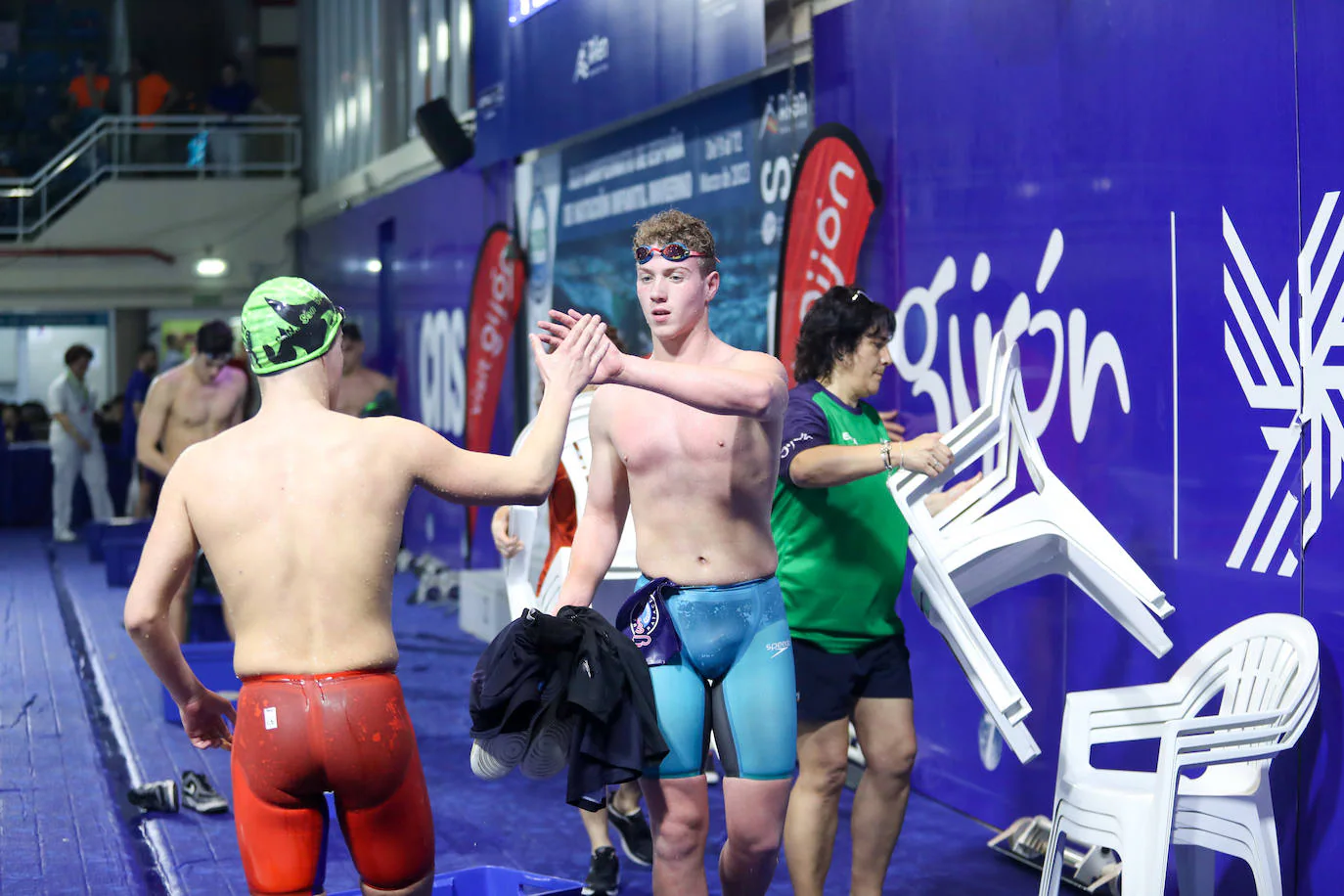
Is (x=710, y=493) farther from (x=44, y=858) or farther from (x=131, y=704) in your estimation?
(x=131, y=704)

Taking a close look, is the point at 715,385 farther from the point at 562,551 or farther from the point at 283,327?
the point at 562,551

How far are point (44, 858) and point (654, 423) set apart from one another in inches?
117

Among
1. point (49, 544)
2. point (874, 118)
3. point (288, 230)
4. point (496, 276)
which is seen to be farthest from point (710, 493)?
point (288, 230)

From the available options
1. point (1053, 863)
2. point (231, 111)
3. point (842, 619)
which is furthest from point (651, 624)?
point (231, 111)

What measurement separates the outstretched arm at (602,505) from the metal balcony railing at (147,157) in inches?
650

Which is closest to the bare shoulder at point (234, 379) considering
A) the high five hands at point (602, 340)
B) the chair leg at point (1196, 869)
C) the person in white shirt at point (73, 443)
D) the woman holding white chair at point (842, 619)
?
the woman holding white chair at point (842, 619)

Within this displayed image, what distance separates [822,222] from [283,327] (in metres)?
3.75

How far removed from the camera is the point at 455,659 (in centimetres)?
865

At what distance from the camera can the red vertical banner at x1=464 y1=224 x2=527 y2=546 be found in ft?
34.1

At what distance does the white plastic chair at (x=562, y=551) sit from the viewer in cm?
512

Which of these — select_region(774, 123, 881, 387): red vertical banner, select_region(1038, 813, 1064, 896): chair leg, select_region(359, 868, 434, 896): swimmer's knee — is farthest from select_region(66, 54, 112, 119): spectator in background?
select_region(359, 868, 434, 896): swimmer's knee

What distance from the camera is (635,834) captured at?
4.95 meters

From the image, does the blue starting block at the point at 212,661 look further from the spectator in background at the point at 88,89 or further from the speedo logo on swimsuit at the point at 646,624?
the spectator in background at the point at 88,89

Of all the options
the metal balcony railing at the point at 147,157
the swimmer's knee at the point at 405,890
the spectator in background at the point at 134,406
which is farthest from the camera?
the metal balcony railing at the point at 147,157
